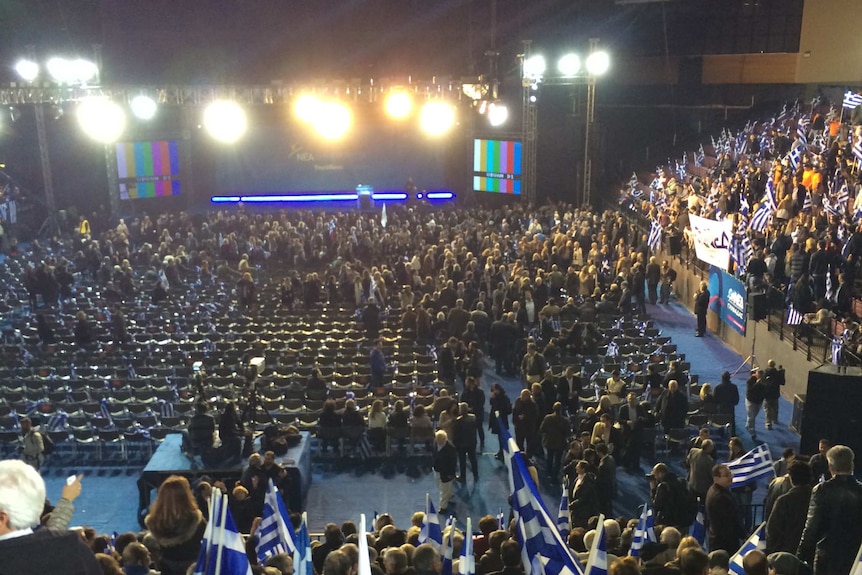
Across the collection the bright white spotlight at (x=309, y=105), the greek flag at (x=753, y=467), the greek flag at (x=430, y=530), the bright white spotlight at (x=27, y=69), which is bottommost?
the greek flag at (x=753, y=467)

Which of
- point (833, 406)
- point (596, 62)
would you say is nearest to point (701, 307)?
point (833, 406)

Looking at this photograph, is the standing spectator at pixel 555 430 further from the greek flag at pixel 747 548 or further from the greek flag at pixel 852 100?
the greek flag at pixel 852 100

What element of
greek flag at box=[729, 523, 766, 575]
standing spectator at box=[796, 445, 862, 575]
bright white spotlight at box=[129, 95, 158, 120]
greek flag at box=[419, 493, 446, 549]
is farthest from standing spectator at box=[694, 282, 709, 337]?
bright white spotlight at box=[129, 95, 158, 120]

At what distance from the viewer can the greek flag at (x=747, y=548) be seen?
Result: 6073 millimetres

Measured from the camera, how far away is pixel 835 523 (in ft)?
21.1

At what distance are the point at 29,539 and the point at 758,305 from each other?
1593 cm

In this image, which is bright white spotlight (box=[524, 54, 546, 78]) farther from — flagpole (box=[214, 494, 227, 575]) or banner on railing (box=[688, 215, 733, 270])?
flagpole (box=[214, 494, 227, 575])

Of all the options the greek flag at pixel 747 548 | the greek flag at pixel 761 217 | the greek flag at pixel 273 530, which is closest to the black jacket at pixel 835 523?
the greek flag at pixel 747 548

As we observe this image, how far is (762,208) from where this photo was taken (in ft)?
65.7

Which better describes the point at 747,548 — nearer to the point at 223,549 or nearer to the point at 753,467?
the point at 223,549

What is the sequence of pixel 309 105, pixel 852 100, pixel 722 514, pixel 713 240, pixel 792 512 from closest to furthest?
pixel 792 512 < pixel 722 514 < pixel 713 240 < pixel 852 100 < pixel 309 105

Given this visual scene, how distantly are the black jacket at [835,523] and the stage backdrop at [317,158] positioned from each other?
32.2 m

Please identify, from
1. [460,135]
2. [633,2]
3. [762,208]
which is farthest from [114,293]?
[633,2]

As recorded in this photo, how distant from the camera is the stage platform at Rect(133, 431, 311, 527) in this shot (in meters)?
11.6
